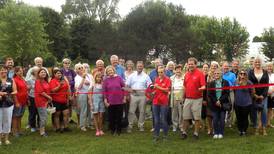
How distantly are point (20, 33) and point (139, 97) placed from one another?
3324 cm

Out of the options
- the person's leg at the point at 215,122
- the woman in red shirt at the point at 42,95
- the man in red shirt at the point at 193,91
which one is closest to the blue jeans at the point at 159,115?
the man in red shirt at the point at 193,91

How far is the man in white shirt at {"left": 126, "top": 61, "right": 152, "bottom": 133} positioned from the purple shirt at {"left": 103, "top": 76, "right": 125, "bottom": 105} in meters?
0.46

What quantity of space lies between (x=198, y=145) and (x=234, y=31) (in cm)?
5625

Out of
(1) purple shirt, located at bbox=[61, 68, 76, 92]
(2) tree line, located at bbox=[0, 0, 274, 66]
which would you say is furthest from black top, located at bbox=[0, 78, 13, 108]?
(2) tree line, located at bbox=[0, 0, 274, 66]

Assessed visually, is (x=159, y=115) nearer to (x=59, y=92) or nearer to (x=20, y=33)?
(x=59, y=92)

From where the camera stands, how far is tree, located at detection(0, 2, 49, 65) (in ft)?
130

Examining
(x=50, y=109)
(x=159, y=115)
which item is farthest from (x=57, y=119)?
(x=159, y=115)

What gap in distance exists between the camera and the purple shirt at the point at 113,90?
912cm

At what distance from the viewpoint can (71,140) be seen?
28.8ft

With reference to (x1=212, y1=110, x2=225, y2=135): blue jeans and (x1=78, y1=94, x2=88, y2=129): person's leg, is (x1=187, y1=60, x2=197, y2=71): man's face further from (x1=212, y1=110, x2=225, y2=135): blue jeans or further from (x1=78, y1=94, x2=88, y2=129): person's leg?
(x1=78, y1=94, x2=88, y2=129): person's leg

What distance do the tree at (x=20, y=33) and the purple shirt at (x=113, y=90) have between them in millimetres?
32310

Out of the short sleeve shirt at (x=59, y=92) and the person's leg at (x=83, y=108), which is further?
the person's leg at (x=83, y=108)

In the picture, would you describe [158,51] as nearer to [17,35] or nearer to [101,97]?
[17,35]

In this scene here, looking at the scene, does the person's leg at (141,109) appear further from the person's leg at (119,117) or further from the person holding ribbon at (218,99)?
the person holding ribbon at (218,99)
